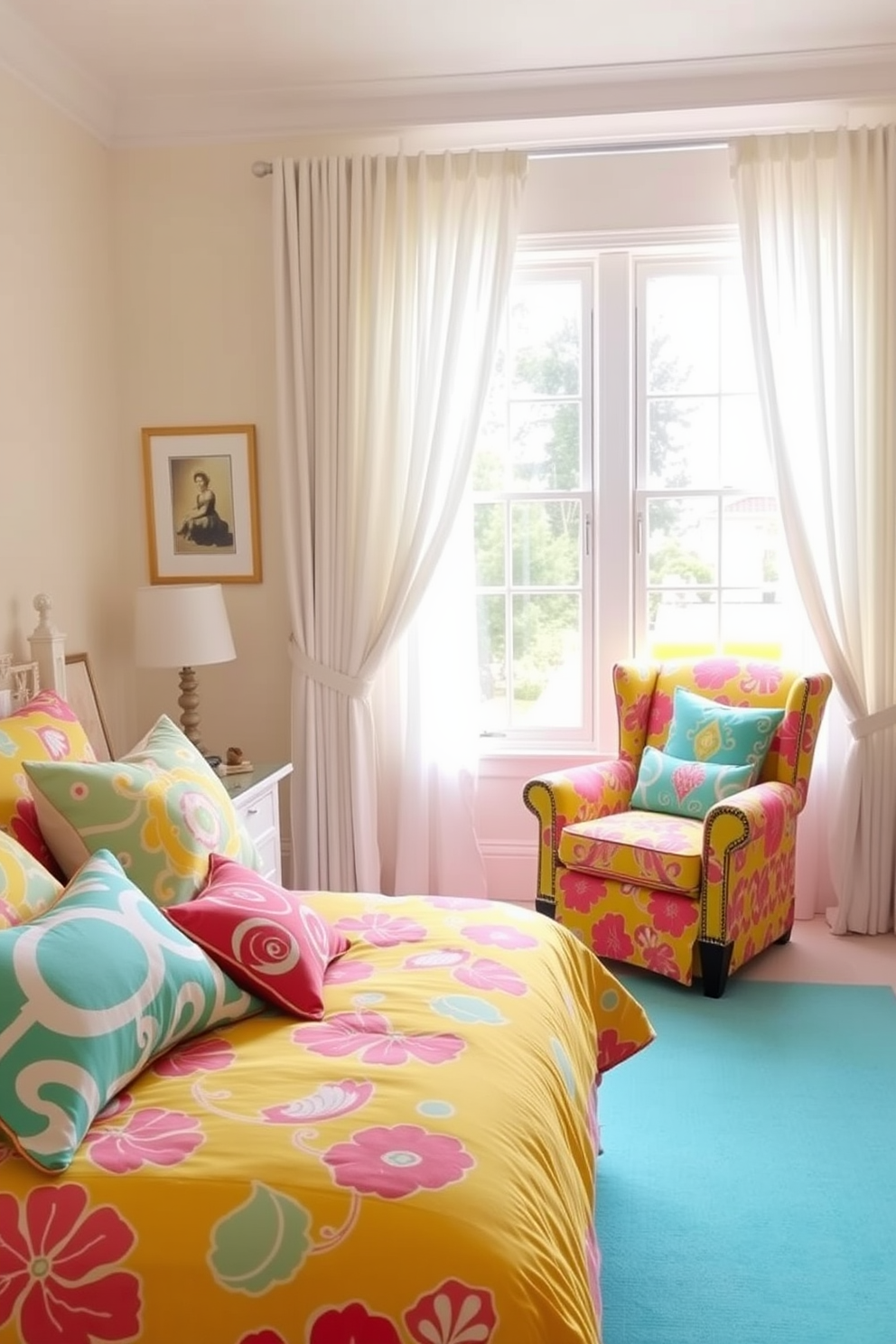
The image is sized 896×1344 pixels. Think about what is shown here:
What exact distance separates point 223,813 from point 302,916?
1.31ft

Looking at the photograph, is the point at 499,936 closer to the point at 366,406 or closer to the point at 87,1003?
the point at 87,1003

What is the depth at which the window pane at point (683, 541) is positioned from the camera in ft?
15.1

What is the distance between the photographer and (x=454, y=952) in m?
2.41

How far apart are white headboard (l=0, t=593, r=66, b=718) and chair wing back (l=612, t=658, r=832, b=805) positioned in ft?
6.44

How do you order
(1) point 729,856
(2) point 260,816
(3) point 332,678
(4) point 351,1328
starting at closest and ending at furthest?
(4) point 351,1328, (1) point 729,856, (2) point 260,816, (3) point 332,678

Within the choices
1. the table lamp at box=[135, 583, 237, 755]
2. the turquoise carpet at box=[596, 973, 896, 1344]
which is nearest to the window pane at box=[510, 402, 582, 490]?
the table lamp at box=[135, 583, 237, 755]

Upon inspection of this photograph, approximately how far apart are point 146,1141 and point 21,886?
607mm

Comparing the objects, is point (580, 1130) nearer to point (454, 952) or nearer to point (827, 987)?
point (454, 952)

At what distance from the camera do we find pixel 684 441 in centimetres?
459

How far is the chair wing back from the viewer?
4004mm

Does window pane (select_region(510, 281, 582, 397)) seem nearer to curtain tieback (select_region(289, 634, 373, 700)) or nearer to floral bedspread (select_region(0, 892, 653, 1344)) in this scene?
curtain tieback (select_region(289, 634, 373, 700))

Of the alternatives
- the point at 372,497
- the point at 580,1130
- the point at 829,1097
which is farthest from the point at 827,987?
the point at 372,497

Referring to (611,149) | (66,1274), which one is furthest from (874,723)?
(66,1274)

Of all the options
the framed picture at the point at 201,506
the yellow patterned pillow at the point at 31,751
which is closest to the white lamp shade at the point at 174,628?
the framed picture at the point at 201,506
